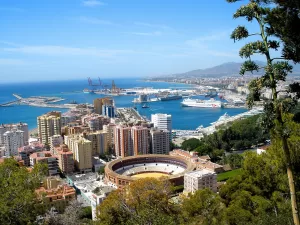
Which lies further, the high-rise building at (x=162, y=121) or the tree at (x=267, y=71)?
the high-rise building at (x=162, y=121)

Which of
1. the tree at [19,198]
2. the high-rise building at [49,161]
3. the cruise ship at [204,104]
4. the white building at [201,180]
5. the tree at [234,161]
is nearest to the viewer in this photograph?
the tree at [19,198]

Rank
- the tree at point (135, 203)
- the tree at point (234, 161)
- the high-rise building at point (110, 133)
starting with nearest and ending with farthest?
the tree at point (135, 203)
the tree at point (234, 161)
the high-rise building at point (110, 133)

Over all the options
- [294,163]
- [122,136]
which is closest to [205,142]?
[122,136]

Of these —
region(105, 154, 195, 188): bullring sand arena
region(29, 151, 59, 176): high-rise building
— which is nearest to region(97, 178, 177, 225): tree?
region(105, 154, 195, 188): bullring sand arena

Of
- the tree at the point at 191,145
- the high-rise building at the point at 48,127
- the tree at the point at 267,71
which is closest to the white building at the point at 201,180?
the tree at the point at 191,145

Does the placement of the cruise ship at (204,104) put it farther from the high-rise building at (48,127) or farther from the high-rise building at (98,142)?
the high-rise building at (98,142)

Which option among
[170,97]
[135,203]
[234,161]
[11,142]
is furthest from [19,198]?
[170,97]

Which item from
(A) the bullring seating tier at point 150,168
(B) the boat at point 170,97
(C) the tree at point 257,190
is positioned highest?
(C) the tree at point 257,190

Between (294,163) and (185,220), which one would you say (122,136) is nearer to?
(185,220)
